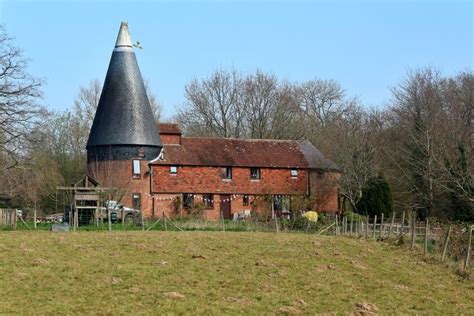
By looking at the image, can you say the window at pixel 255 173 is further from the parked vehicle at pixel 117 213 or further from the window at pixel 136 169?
the parked vehicle at pixel 117 213

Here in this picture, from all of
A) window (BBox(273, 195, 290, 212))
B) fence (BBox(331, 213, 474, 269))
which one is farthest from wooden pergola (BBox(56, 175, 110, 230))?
window (BBox(273, 195, 290, 212))

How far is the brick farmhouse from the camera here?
5181 centimetres

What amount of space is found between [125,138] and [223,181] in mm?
7442

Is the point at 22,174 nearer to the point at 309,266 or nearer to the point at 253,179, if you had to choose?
the point at 253,179

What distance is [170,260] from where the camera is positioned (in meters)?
22.5

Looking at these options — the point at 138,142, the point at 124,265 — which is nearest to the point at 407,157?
the point at 138,142

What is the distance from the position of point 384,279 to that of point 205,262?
5.06m

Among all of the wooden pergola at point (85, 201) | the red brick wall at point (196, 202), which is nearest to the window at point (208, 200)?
the red brick wall at point (196, 202)

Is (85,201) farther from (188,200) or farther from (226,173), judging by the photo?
(226,173)

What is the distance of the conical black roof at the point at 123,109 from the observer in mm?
51844

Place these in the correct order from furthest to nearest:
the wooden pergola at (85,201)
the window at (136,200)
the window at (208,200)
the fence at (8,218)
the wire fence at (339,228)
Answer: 1. the window at (208,200)
2. the window at (136,200)
3. the wooden pergola at (85,201)
4. the fence at (8,218)
5. the wire fence at (339,228)

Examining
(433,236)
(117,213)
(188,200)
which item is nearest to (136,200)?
(188,200)

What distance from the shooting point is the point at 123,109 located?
5212cm

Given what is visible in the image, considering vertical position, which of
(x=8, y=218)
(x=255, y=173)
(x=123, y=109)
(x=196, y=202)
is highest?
(x=123, y=109)
